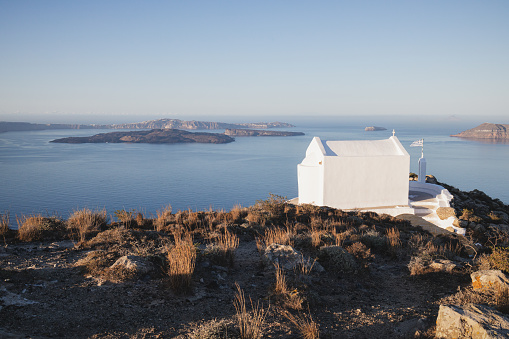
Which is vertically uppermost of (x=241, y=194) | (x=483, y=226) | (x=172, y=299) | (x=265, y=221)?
(x=172, y=299)

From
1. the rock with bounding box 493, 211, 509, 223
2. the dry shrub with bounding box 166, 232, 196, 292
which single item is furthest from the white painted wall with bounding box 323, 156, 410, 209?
the dry shrub with bounding box 166, 232, 196, 292

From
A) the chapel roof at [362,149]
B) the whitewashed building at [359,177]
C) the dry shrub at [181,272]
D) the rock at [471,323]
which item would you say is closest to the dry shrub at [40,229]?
the dry shrub at [181,272]

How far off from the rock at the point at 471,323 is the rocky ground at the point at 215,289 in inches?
8.4

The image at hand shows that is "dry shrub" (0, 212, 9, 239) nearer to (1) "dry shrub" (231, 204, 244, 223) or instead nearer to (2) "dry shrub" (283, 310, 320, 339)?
(1) "dry shrub" (231, 204, 244, 223)

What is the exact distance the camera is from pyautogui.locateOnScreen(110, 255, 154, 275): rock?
415cm

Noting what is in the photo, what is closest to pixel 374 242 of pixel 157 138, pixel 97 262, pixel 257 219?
pixel 257 219

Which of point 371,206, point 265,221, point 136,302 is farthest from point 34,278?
point 371,206

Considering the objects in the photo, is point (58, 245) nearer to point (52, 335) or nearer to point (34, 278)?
point (34, 278)

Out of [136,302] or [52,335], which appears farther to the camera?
[136,302]

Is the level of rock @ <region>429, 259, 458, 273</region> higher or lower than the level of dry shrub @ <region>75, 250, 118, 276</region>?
lower

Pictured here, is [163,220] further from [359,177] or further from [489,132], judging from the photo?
[489,132]

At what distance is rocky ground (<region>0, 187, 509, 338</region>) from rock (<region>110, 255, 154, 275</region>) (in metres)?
0.01

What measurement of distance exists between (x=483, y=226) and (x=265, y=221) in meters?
11.6

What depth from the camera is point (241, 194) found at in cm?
4244
